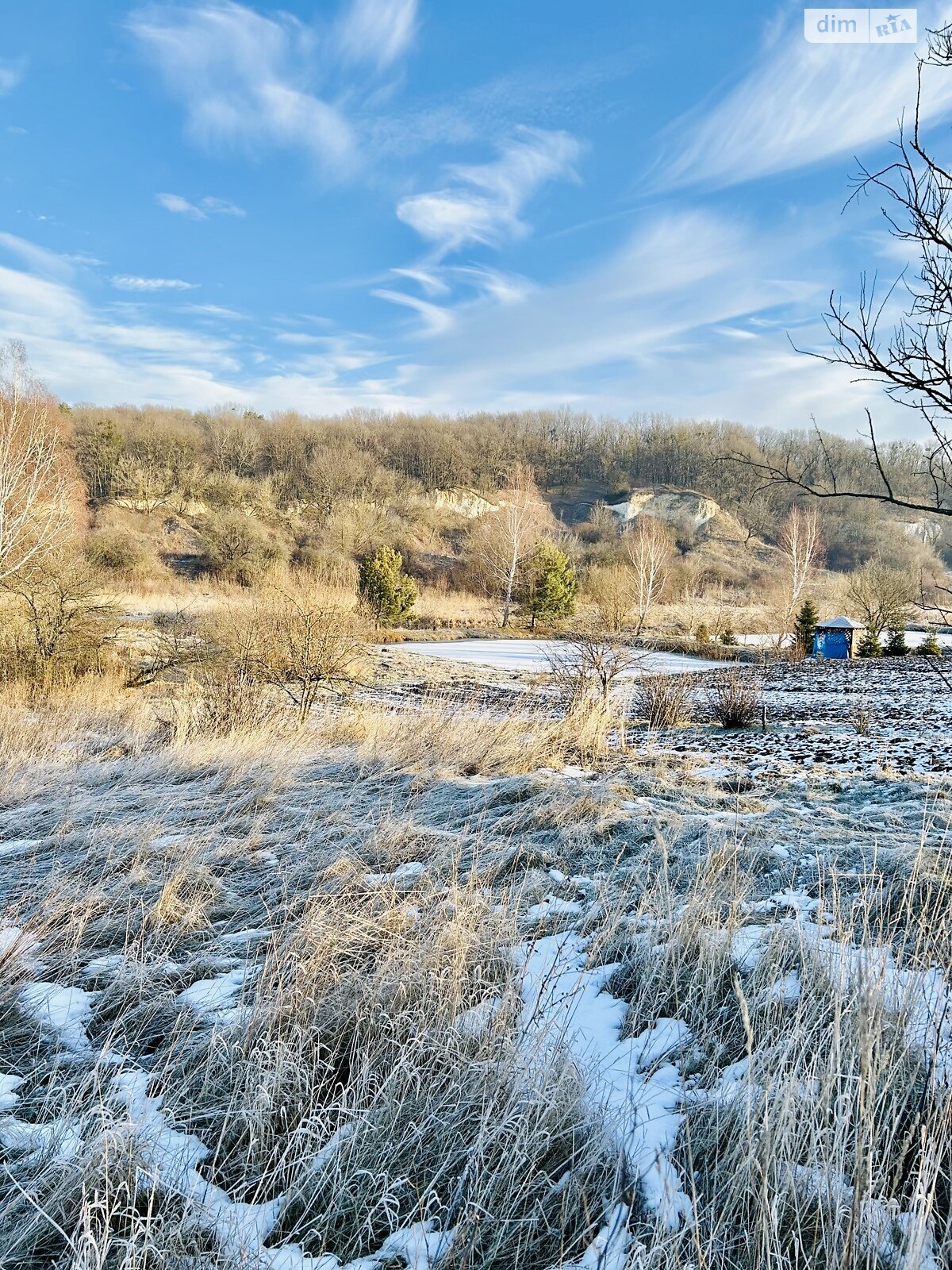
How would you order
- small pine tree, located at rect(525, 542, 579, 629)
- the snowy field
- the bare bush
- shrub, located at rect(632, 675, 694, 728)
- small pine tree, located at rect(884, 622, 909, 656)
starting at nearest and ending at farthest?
the snowy field → the bare bush → shrub, located at rect(632, 675, 694, 728) → small pine tree, located at rect(884, 622, 909, 656) → small pine tree, located at rect(525, 542, 579, 629)

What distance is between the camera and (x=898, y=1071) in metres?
1.77

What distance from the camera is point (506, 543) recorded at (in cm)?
3422

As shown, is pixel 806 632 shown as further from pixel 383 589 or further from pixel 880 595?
pixel 383 589

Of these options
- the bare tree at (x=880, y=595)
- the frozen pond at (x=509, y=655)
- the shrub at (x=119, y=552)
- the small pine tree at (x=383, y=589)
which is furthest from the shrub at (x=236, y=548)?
the bare tree at (x=880, y=595)

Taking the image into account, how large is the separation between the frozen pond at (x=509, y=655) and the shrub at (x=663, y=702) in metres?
3.61

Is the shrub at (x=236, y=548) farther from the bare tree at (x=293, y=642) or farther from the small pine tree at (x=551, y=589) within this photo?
the bare tree at (x=293, y=642)

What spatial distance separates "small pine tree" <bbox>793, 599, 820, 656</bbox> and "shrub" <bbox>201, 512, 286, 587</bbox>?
925 inches

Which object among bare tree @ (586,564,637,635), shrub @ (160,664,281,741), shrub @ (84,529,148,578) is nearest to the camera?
shrub @ (160,664,281,741)

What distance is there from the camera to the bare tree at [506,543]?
1278 inches

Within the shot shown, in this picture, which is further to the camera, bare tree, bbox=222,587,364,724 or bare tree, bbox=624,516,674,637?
bare tree, bbox=624,516,674,637

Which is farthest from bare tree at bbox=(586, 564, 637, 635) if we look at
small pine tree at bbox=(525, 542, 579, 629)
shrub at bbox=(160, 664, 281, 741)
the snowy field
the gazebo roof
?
the snowy field

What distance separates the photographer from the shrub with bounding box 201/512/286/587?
33719mm

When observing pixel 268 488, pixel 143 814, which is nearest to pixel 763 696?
pixel 143 814

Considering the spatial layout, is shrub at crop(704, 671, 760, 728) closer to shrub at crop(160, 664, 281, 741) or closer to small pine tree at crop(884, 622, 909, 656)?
shrub at crop(160, 664, 281, 741)
